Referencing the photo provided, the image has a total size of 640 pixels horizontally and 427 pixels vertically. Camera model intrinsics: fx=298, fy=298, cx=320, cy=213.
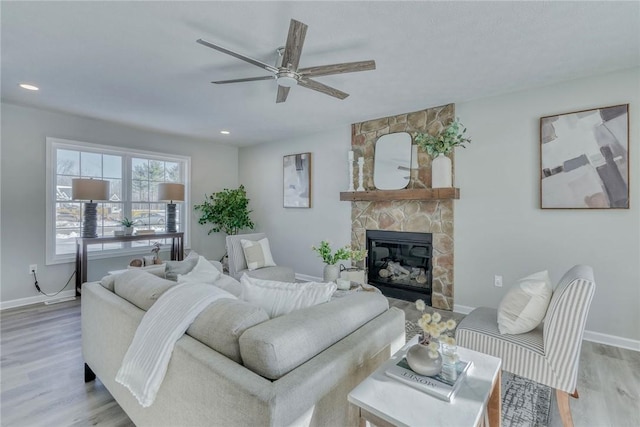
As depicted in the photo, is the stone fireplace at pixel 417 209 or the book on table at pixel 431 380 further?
the stone fireplace at pixel 417 209

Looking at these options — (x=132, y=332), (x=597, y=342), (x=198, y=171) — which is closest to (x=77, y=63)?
(x=132, y=332)

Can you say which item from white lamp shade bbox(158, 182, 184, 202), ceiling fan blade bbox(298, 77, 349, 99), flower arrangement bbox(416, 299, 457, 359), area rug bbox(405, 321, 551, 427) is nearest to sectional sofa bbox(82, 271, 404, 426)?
flower arrangement bbox(416, 299, 457, 359)

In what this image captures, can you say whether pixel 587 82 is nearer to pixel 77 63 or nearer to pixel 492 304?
pixel 492 304

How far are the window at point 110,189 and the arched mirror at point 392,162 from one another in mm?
3399

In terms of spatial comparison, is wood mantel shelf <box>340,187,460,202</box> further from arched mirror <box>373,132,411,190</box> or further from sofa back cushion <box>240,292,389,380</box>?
sofa back cushion <box>240,292,389,380</box>

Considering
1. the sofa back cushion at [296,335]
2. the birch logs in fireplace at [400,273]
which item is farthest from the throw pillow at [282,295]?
the birch logs in fireplace at [400,273]

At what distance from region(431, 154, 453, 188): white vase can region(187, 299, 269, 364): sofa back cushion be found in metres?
2.87

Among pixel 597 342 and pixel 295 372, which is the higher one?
pixel 295 372

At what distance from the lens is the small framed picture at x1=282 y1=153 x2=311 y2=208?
492cm

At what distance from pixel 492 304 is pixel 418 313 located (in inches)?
31.3

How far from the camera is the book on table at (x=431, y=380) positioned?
3.50 feet

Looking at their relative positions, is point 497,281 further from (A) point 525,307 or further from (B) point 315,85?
(B) point 315,85

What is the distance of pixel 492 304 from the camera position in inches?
130

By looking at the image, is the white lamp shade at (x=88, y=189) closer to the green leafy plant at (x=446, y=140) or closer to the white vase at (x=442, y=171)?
the green leafy plant at (x=446, y=140)
